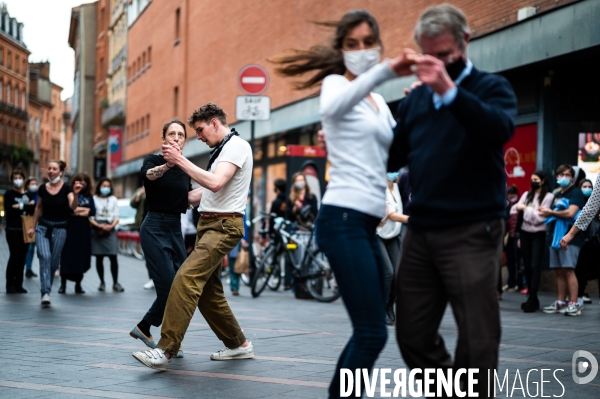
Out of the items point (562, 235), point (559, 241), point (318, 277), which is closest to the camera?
point (559, 241)

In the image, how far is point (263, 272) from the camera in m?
14.5

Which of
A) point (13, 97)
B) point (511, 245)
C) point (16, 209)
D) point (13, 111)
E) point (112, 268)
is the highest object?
point (13, 97)

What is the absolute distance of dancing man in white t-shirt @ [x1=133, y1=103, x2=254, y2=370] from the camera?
22.2ft

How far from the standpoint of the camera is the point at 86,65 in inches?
3302

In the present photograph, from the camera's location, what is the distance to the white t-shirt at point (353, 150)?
4.23 metres

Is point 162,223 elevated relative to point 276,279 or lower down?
elevated

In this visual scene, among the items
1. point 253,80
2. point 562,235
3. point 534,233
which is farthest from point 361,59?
point 253,80

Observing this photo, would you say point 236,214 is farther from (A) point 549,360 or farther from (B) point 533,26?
(B) point 533,26

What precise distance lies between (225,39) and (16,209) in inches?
755

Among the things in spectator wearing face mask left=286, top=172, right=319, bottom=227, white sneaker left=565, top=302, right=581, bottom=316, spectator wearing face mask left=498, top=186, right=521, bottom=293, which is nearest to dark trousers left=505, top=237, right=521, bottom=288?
spectator wearing face mask left=498, top=186, right=521, bottom=293

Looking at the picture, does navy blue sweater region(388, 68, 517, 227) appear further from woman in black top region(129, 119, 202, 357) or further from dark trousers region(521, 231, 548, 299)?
dark trousers region(521, 231, 548, 299)

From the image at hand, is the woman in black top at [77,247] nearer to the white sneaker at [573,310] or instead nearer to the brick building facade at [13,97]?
the white sneaker at [573,310]

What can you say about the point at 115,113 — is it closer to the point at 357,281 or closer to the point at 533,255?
the point at 533,255

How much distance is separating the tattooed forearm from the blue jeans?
11.1 feet
